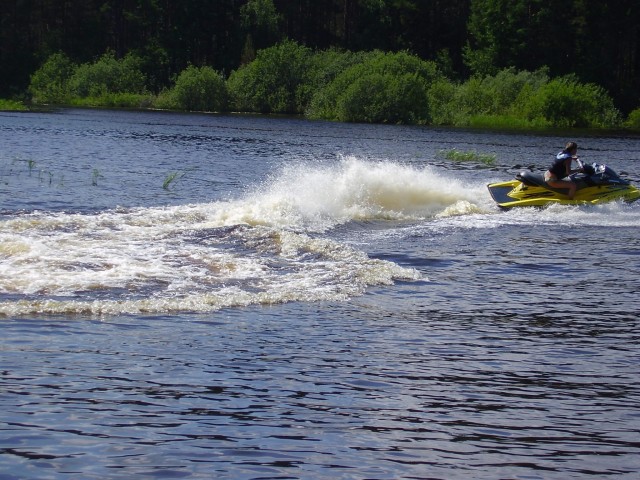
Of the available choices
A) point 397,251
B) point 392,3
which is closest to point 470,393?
point 397,251

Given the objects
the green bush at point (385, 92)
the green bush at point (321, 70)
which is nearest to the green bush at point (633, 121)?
the green bush at point (385, 92)

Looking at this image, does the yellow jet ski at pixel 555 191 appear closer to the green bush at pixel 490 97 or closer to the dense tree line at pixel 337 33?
the green bush at pixel 490 97

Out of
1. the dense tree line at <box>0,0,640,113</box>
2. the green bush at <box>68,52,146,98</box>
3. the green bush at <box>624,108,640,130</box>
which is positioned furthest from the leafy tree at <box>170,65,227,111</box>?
the green bush at <box>624,108,640,130</box>

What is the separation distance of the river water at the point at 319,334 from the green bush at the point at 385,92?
4404 centimetres

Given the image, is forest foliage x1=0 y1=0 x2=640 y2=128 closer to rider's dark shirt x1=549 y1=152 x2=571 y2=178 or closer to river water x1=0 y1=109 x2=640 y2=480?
rider's dark shirt x1=549 y1=152 x2=571 y2=178

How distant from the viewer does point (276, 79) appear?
268 ft

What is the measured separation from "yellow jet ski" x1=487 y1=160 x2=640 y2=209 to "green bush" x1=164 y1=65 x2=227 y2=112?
2375 inches

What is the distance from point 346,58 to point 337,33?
101 ft

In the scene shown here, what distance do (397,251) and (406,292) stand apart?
12.4ft

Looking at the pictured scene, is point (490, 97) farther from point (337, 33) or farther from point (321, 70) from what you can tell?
point (337, 33)

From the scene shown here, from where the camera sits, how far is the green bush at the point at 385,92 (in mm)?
69375

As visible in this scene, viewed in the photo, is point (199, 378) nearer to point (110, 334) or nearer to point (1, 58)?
point (110, 334)

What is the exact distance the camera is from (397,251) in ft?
60.3

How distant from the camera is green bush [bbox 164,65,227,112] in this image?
8231cm
